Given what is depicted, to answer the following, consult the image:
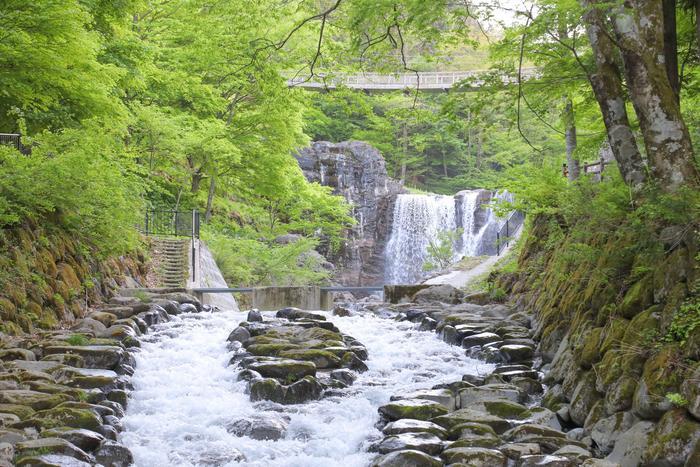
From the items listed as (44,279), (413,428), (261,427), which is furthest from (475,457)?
(44,279)

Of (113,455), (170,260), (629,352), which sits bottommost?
(113,455)

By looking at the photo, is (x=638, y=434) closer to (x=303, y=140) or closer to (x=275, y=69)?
(x=275, y=69)

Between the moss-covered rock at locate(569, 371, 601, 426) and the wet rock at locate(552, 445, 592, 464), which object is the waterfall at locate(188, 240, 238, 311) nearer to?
the moss-covered rock at locate(569, 371, 601, 426)

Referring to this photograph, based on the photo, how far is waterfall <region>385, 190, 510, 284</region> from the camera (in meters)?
29.3

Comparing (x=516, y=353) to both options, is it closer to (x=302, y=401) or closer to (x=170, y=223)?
(x=302, y=401)

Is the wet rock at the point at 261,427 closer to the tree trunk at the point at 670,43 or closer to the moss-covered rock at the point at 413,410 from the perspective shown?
the moss-covered rock at the point at 413,410

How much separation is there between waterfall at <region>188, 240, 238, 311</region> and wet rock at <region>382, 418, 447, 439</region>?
9785mm

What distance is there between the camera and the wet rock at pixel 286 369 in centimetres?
887

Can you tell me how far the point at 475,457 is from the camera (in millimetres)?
6086

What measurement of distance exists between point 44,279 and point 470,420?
674cm


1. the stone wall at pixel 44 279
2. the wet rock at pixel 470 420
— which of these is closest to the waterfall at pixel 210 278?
the stone wall at pixel 44 279

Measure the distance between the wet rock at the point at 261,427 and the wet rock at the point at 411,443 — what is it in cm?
104

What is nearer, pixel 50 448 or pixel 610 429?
pixel 50 448

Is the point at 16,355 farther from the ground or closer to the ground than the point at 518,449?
farther from the ground
